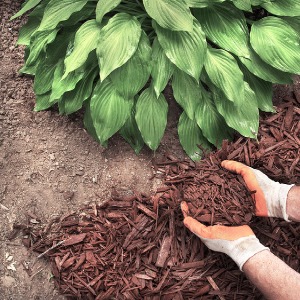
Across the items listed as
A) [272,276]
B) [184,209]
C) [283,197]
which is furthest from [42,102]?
[272,276]

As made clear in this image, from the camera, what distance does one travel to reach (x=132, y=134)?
2.75 meters

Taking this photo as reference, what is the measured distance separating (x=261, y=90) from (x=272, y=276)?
1146 millimetres

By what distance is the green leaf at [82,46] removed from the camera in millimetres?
2324

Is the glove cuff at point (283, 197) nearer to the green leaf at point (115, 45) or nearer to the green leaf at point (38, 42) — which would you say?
the green leaf at point (115, 45)

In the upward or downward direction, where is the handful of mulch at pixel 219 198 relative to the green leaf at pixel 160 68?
downward

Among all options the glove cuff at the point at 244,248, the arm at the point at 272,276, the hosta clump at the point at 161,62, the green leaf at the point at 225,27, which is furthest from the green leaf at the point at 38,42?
the arm at the point at 272,276

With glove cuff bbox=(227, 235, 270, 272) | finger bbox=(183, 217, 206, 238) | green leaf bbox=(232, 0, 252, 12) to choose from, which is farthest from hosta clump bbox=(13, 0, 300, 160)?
glove cuff bbox=(227, 235, 270, 272)

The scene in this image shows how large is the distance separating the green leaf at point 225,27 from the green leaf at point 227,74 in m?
0.06

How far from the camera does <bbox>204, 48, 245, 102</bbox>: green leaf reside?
2463 mm

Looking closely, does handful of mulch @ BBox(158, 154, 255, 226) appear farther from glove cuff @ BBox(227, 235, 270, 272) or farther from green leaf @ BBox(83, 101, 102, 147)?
green leaf @ BBox(83, 101, 102, 147)

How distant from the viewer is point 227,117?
2.60 meters

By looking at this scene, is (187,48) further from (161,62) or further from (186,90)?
(186,90)

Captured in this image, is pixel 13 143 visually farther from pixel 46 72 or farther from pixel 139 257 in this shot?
pixel 139 257

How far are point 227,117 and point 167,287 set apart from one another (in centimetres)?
103
